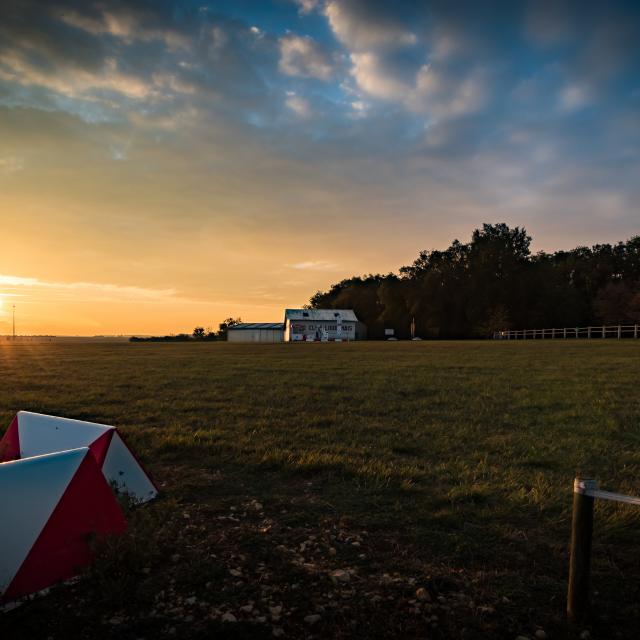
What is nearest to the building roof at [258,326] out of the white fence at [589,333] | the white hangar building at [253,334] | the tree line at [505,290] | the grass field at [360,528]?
the white hangar building at [253,334]

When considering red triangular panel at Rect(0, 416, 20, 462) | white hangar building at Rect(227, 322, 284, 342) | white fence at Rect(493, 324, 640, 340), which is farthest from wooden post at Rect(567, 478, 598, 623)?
white hangar building at Rect(227, 322, 284, 342)

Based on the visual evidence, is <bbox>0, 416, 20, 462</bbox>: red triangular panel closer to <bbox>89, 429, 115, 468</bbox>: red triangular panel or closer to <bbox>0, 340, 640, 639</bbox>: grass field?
<bbox>89, 429, 115, 468</bbox>: red triangular panel

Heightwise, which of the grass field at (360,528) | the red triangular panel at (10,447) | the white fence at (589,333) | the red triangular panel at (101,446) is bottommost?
the grass field at (360,528)

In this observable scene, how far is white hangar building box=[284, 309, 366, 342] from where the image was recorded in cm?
9044

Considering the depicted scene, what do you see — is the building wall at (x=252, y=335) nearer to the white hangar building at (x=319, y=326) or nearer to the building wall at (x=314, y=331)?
the white hangar building at (x=319, y=326)

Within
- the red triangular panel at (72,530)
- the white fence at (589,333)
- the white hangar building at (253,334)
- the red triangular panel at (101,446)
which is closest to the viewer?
the red triangular panel at (72,530)

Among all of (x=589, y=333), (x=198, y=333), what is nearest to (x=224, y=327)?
(x=198, y=333)

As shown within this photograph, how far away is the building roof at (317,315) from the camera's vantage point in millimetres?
92375

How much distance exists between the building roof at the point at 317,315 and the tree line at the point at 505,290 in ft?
44.3

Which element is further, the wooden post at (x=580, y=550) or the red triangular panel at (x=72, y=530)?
the red triangular panel at (x=72, y=530)

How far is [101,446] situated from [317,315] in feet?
295

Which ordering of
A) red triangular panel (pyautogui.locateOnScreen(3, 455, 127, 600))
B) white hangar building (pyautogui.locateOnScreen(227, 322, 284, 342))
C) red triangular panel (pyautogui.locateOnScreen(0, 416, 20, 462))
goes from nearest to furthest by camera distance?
red triangular panel (pyautogui.locateOnScreen(3, 455, 127, 600)), red triangular panel (pyautogui.locateOnScreen(0, 416, 20, 462)), white hangar building (pyautogui.locateOnScreen(227, 322, 284, 342))

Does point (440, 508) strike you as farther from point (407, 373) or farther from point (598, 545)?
point (407, 373)

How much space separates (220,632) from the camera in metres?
3.03
